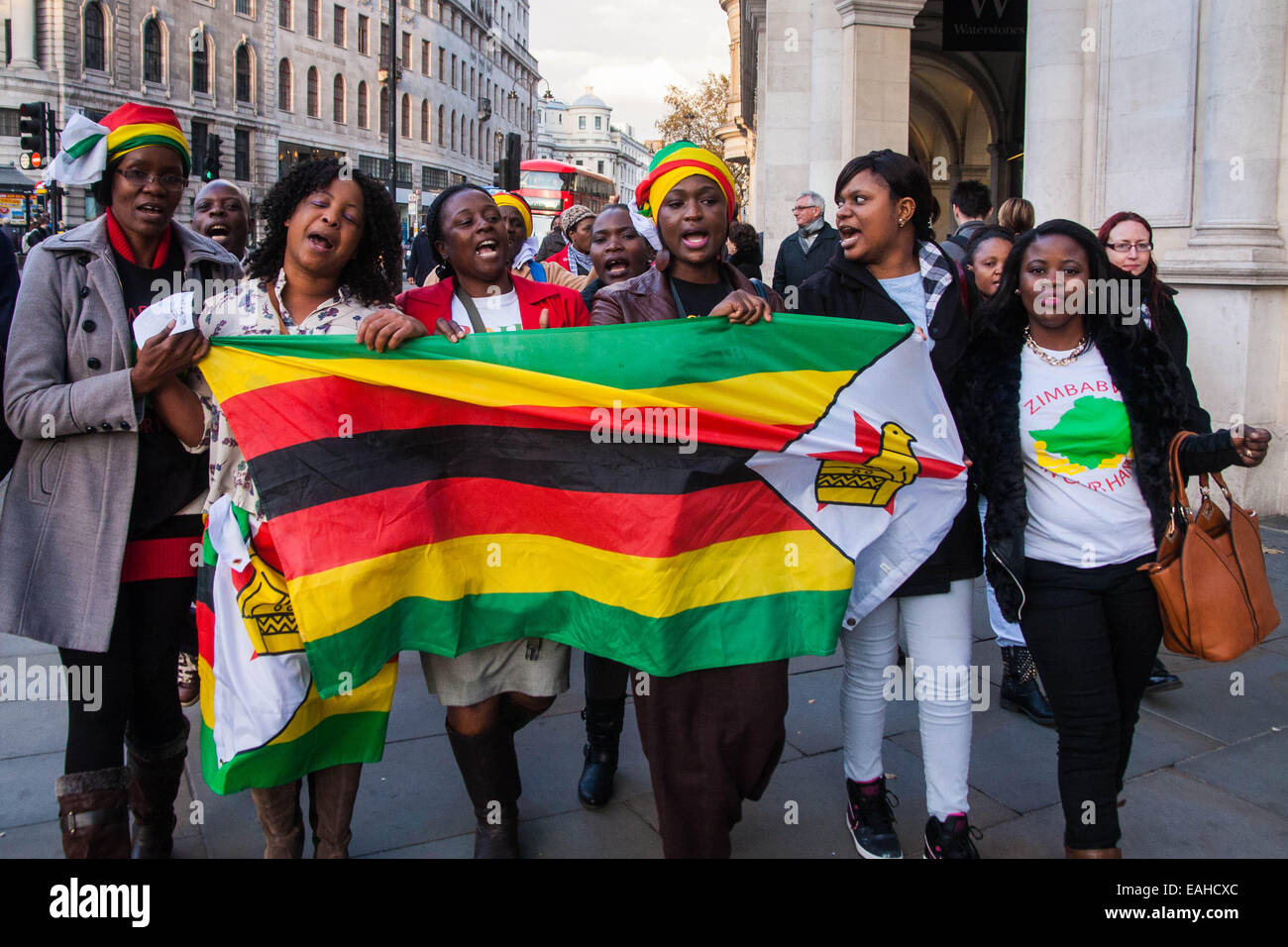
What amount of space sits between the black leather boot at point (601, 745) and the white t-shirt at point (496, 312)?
1433 mm

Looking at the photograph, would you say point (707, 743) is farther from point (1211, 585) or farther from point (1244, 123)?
point (1244, 123)

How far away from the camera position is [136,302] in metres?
3.18

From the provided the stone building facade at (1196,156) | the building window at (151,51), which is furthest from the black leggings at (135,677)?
the building window at (151,51)

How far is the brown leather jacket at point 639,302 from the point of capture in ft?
10.4

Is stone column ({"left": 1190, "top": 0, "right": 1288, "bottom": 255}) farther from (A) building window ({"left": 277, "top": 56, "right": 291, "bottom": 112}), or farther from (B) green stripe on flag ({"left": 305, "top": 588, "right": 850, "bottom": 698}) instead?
(A) building window ({"left": 277, "top": 56, "right": 291, "bottom": 112})

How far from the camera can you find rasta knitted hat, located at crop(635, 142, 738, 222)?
3188mm

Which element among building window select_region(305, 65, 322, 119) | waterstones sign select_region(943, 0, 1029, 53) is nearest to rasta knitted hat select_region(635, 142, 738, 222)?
waterstones sign select_region(943, 0, 1029, 53)

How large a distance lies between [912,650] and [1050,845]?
826 mm

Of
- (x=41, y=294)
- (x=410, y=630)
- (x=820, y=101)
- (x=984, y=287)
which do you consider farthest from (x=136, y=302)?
(x=820, y=101)

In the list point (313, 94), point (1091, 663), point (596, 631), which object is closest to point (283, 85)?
point (313, 94)

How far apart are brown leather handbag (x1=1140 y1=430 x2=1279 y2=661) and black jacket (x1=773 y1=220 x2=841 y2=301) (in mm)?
6783

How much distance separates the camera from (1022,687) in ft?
15.3

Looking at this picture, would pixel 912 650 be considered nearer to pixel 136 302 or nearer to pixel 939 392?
pixel 939 392

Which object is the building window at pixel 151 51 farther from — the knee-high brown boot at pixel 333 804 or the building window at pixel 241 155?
the knee-high brown boot at pixel 333 804
